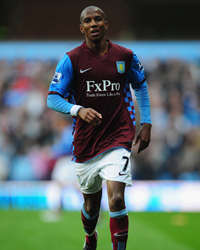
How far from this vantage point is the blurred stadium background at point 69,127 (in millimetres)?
9598

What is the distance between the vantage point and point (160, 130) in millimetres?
13508

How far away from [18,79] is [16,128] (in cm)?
249

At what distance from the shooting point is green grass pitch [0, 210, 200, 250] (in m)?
7.13

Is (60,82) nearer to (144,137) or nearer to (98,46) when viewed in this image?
(98,46)

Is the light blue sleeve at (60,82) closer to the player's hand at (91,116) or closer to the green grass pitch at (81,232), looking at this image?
the player's hand at (91,116)

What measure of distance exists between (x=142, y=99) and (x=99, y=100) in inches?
24.3

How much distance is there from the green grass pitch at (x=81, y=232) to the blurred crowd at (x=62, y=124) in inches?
60.8

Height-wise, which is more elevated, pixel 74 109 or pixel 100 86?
pixel 100 86

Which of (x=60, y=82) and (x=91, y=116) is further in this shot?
(x=60, y=82)

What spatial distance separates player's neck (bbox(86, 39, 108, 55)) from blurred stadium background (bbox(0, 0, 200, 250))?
2.84 metres

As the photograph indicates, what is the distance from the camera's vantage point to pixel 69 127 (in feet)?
43.2

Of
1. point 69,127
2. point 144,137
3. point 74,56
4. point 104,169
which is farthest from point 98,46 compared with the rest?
point 69,127

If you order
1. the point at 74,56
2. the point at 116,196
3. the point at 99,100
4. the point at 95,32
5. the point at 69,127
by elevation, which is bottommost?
the point at 69,127

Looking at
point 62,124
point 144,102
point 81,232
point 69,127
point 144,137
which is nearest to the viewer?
point 144,137
